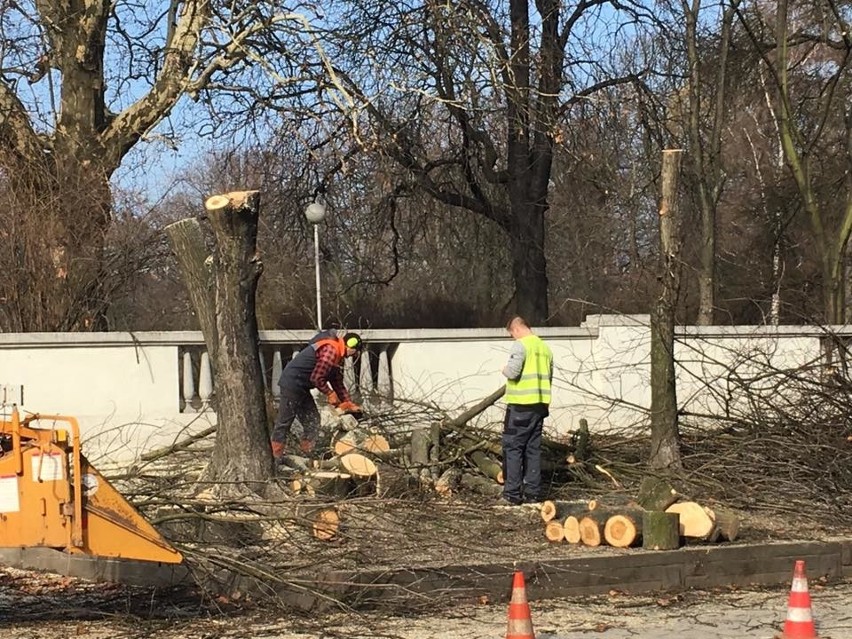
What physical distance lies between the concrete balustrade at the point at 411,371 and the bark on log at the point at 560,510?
91.6 inches

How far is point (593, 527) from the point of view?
8.13 m

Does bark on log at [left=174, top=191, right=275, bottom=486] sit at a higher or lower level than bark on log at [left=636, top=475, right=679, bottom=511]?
higher

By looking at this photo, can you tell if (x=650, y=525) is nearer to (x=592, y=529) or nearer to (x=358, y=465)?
(x=592, y=529)

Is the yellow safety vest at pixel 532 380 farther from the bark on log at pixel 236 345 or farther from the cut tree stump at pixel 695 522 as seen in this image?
the bark on log at pixel 236 345

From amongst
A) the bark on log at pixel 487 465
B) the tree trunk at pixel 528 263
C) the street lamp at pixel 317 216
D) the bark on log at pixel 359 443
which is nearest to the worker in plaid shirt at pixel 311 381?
the bark on log at pixel 359 443

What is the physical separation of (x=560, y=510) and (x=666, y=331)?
2.18 meters

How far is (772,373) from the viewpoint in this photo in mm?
10344

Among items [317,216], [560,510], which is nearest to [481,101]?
[317,216]

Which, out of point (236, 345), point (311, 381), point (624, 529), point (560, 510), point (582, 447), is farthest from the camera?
point (582, 447)

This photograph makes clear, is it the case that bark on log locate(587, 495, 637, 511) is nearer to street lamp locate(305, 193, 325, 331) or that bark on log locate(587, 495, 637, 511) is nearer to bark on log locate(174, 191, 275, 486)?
bark on log locate(174, 191, 275, 486)

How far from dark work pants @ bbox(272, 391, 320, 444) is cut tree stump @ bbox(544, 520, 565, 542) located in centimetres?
285

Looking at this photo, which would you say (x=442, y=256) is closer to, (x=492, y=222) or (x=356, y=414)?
(x=492, y=222)

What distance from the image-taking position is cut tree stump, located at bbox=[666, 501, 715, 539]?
8.05m

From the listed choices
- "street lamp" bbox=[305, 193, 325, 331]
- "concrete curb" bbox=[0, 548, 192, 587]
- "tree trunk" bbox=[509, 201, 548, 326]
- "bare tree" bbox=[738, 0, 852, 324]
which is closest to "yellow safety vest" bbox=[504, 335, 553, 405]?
"concrete curb" bbox=[0, 548, 192, 587]
